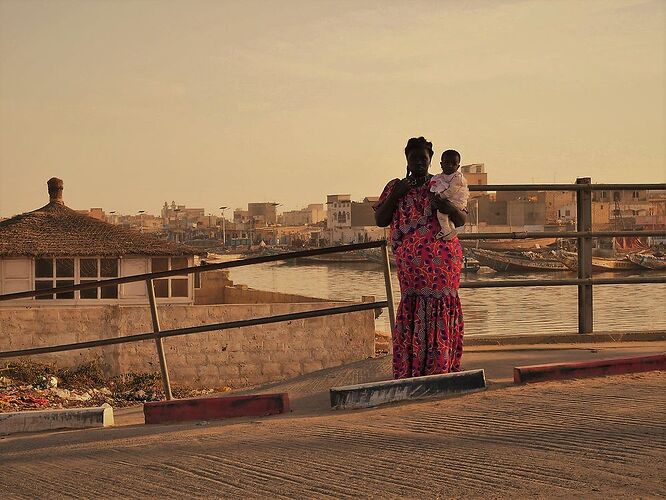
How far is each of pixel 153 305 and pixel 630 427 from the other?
3489 mm

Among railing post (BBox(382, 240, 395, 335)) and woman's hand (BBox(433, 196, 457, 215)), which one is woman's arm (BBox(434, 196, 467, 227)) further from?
railing post (BBox(382, 240, 395, 335))

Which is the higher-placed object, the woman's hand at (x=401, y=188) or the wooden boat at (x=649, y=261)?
the woman's hand at (x=401, y=188)

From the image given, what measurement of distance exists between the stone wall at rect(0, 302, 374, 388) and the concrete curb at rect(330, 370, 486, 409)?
12.8 metres

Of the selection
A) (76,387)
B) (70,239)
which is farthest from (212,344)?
(70,239)

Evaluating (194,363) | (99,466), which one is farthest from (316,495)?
(194,363)

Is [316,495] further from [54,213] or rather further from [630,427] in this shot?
[54,213]

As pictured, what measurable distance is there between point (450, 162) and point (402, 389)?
137cm

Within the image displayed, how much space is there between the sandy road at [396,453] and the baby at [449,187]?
3.32ft

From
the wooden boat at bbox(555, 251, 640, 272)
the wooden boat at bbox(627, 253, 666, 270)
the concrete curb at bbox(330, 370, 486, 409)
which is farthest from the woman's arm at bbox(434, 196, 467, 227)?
the wooden boat at bbox(627, 253, 666, 270)

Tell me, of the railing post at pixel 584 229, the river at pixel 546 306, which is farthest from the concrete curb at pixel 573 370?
the river at pixel 546 306

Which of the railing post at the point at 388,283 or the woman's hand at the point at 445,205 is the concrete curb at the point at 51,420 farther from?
the woman's hand at the point at 445,205

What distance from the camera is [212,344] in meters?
19.1

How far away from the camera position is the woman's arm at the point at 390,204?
6.01 meters

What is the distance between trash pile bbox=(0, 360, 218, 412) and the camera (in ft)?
49.1
